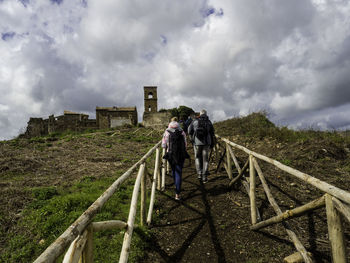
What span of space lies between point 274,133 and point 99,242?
8955 mm

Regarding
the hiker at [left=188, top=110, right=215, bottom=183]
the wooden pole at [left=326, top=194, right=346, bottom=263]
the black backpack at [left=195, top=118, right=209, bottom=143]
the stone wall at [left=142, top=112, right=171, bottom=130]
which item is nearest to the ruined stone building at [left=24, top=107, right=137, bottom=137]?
the stone wall at [left=142, top=112, right=171, bottom=130]

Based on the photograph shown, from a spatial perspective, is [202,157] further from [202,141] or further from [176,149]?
[176,149]

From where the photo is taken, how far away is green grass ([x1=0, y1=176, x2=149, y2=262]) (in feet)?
10.4

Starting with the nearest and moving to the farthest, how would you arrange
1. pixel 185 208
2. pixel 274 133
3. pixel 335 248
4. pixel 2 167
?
pixel 335 248
pixel 185 208
pixel 2 167
pixel 274 133

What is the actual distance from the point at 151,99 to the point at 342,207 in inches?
1526

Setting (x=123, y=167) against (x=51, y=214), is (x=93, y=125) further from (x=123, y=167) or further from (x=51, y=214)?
(x=51, y=214)

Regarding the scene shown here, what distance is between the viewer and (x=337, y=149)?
22.5 feet

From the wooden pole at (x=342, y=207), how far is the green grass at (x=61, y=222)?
2688mm

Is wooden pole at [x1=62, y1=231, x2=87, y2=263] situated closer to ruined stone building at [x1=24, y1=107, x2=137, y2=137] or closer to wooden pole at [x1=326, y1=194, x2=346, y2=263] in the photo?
wooden pole at [x1=326, y1=194, x2=346, y2=263]

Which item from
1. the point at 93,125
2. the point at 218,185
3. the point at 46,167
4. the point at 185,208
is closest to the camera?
the point at 185,208

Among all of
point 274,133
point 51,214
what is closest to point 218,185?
point 51,214

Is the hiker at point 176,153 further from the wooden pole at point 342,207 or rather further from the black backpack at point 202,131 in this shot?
the wooden pole at point 342,207

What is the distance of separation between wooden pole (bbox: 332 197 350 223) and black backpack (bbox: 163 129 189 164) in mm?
3354

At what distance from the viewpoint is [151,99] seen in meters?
39.3
